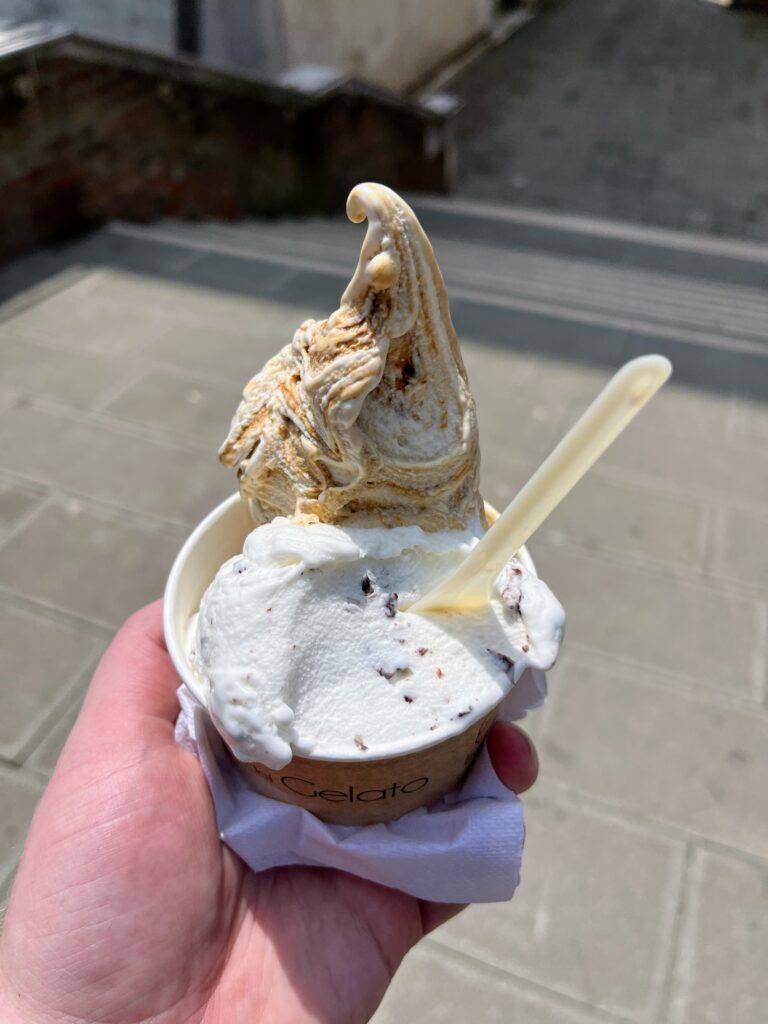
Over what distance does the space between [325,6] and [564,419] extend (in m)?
8.21

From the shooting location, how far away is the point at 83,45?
14.7ft

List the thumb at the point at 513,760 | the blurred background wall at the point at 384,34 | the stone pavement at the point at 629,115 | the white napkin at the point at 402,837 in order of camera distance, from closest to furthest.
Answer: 1. the white napkin at the point at 402,837
2. the thumb at the point at 513,760
3. the blurred background wall at the point at 384,34
4. the stone pavement at the point at 629,115

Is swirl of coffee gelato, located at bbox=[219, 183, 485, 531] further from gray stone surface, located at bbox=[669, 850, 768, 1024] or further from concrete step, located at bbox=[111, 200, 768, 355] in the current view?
concrete step, located at bbox=[111, 200, 768, 355]

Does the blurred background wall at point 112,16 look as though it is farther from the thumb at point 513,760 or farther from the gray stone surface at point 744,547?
the thumb at point 513,760

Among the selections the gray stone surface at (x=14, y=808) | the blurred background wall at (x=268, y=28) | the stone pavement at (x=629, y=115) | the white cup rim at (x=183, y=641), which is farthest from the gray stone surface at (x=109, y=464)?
the stone pavement at (x=629, y=115)

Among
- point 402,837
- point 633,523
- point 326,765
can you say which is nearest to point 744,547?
point 633,523

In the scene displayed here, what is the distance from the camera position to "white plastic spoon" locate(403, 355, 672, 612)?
91cm

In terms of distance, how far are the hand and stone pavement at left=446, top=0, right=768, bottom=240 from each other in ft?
31.1

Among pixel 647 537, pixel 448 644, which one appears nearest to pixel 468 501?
pixel 448 644

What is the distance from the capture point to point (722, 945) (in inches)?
76.2

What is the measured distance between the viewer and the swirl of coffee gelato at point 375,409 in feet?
3.64

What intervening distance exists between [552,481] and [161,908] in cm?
99

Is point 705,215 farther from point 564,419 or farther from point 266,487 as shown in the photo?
point 266,487

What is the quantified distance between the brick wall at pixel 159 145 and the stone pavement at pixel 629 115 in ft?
11.0
